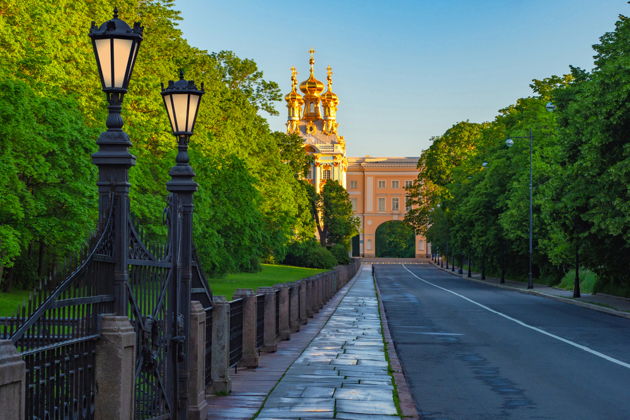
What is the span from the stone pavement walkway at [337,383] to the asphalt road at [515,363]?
0.56 m

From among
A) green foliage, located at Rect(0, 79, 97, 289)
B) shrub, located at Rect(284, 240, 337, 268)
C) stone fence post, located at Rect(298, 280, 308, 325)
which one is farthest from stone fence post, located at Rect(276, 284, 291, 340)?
shrub, located at Rect(284, 240, 337, 268)

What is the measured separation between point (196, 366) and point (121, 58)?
3685 millimetres

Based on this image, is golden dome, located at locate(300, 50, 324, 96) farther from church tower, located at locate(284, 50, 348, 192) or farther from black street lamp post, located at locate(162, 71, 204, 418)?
black street lamp post, located at locate(162, 71, 204, 418)

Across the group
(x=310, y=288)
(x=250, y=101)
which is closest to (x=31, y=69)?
(x=310, y=288)

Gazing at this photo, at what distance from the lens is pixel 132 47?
25.7 feet

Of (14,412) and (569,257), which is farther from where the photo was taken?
(569,257)

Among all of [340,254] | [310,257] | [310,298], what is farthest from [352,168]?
[310,298]

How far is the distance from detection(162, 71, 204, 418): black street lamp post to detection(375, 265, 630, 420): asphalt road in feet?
10.7

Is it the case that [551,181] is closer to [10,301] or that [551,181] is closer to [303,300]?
[303,300]

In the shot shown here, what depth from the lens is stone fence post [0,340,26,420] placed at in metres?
4.88

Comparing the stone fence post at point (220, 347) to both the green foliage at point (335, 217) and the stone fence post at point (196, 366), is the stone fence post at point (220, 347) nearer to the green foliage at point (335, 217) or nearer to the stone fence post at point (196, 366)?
the stone fence post at point (196, 366)

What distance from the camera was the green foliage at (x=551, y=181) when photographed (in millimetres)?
31638

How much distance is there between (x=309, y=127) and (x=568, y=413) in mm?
149947

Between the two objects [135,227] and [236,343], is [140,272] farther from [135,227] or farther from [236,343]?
[236,343]
